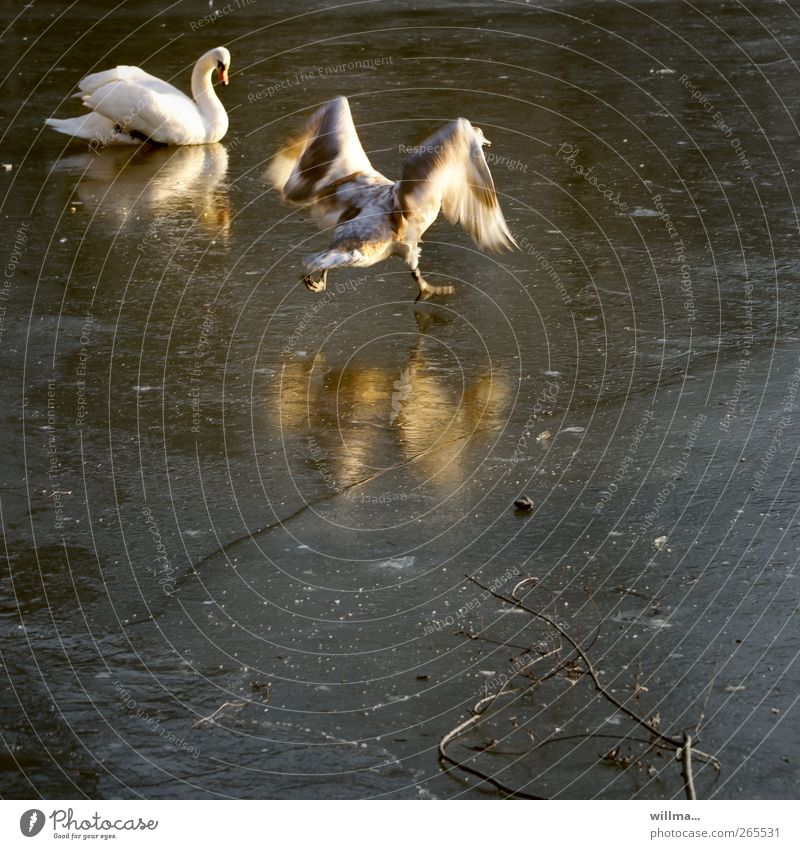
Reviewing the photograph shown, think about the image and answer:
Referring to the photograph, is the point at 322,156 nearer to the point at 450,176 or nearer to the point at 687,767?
the point at 450,176

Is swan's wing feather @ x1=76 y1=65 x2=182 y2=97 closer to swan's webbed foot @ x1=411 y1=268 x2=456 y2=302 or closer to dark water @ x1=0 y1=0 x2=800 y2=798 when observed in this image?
dark water @ x1=0 y1=0 x2=800 y2=798

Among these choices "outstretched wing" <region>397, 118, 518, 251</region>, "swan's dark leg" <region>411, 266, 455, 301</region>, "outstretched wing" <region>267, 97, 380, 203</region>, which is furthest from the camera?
"swan's dark leg" <region>411, 266, 455, 301</region>

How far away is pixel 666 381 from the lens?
5629 millimetres

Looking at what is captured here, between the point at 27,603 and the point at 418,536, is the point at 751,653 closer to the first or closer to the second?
the point at 418,536

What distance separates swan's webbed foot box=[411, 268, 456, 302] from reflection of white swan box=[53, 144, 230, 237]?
154 centimetres

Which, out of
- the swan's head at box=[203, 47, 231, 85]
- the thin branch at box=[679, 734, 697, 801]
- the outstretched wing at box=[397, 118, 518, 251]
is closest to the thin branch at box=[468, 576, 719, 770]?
the thin branch at box=[679, 734, 697, 801]

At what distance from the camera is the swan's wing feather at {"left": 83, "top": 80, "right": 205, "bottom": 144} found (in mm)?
8859

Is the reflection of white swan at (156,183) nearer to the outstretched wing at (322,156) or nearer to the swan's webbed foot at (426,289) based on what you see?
the outstretched wing at (322,156)

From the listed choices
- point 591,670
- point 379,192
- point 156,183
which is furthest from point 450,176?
point 156,183

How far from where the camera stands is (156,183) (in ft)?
27.6

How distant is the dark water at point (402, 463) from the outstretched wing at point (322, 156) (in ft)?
1.93

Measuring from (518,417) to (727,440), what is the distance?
83cm
